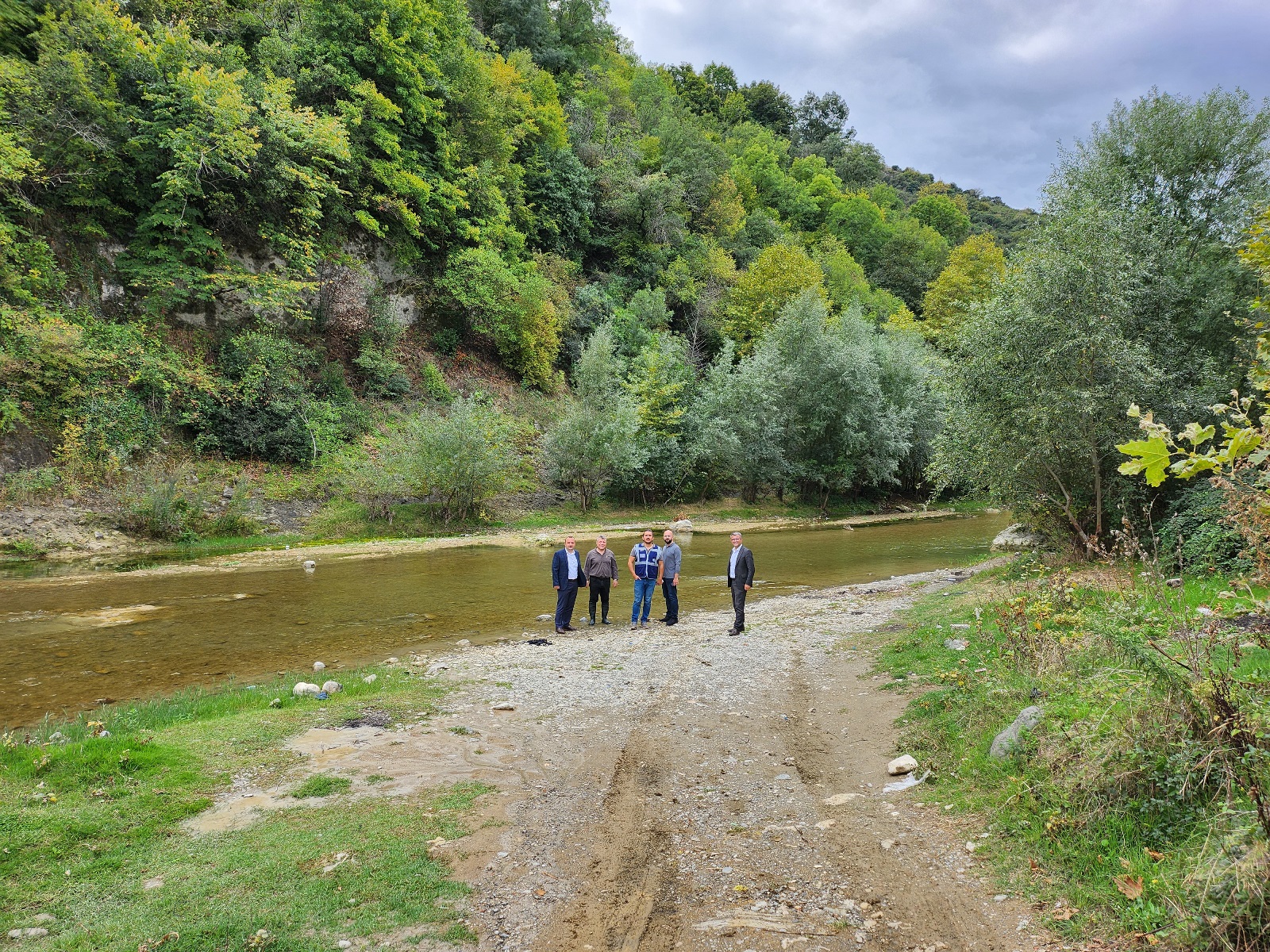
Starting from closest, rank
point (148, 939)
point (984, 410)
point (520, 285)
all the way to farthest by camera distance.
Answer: point (148, 939)
point (984, 410)
point (520, 285)

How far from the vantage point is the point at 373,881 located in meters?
5.02

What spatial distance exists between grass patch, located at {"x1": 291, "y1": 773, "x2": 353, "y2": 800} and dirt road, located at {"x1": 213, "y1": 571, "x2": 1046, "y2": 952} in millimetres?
382

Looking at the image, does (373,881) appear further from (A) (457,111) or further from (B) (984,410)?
(A) (457,111)

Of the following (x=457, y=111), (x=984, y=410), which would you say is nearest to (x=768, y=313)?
(x=457, y=111)

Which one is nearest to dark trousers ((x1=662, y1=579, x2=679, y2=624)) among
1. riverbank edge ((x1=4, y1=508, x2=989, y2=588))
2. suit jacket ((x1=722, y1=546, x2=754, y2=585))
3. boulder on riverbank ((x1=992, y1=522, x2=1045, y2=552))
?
suit jacket ((x1=722, y1=546, x2=754, y2=585))

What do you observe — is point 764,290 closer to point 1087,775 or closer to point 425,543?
point 425,543

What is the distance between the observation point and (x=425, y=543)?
89.9ft

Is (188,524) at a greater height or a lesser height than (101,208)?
lesser

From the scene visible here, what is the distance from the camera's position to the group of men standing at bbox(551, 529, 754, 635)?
48.4 feet

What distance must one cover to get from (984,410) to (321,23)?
40.2m

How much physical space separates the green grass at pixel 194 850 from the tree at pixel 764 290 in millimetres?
48804

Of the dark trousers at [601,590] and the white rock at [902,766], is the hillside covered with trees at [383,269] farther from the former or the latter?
the white rock at [902,766]

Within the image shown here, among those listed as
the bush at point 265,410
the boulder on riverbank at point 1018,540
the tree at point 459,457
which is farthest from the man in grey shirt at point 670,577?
the bush at point 265,410

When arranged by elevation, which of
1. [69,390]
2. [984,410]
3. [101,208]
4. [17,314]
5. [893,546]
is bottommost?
[893,546]
